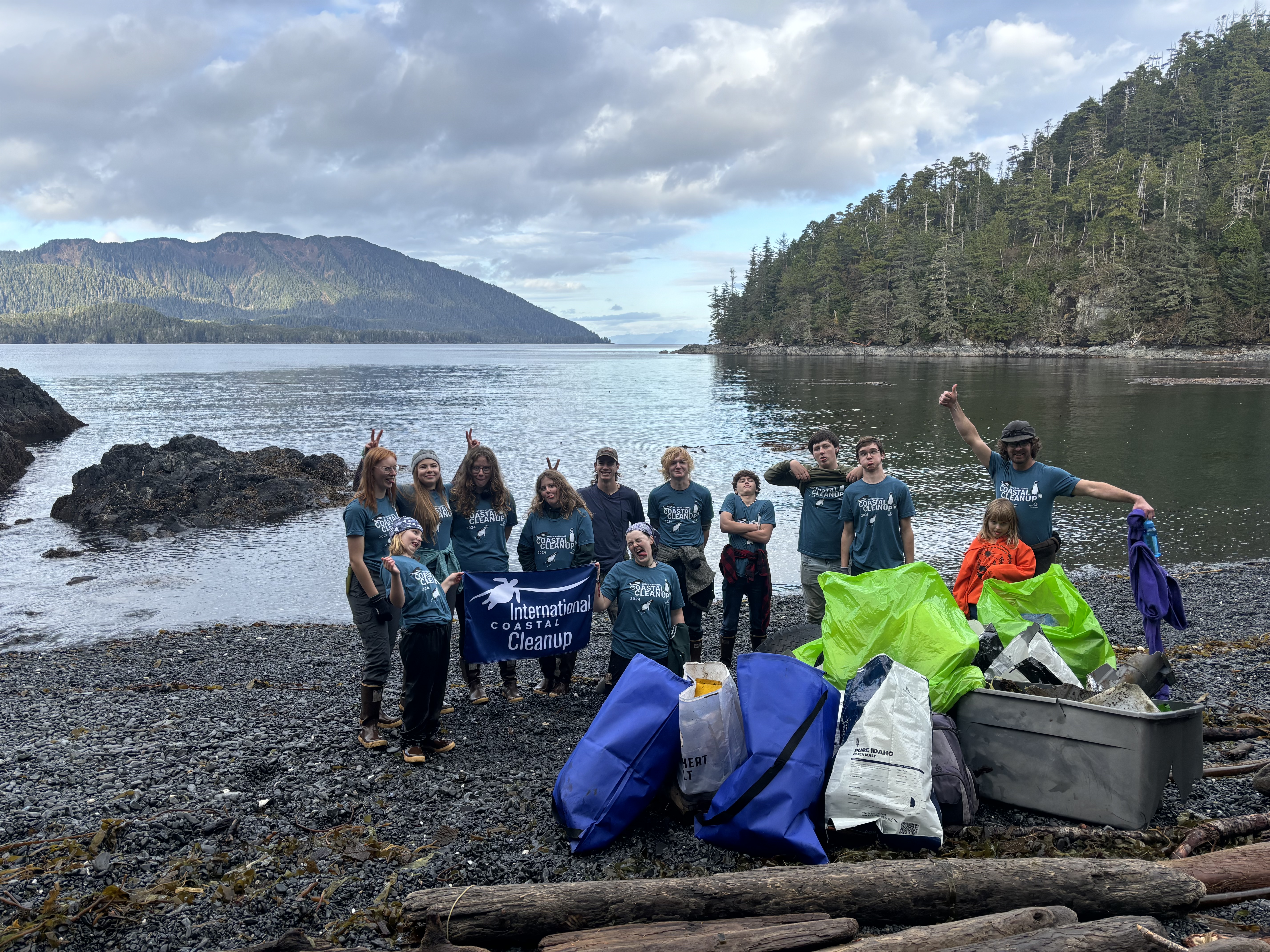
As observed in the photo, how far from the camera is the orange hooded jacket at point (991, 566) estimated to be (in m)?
6.64

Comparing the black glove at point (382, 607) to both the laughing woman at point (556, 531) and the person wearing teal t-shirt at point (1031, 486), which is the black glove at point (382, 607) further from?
the person wearing teal t-shirt at point (1031, 486)

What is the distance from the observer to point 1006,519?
265 inches

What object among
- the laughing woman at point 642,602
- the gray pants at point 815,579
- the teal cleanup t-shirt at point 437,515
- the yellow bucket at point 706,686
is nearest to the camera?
the yellow bucket at point 706,686

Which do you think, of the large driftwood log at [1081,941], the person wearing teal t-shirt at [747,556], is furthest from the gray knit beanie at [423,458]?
the large driftwood log at [1081,941]

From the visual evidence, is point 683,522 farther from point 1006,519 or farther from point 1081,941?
point 1081,941

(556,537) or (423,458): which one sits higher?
(423,458)

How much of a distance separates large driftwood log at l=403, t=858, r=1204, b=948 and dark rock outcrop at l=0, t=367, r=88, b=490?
124ft

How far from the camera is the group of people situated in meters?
5.81

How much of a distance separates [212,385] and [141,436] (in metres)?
40.9

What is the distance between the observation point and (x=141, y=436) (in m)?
37.8

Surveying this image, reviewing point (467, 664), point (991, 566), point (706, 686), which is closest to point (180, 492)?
point (467, 664)

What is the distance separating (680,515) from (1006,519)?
3000 mm

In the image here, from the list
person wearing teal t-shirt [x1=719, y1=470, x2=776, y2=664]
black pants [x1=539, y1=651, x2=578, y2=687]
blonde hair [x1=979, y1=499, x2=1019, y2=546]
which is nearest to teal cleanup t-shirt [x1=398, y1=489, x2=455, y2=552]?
black pants [x1=539, y1=651, x2=578, y2=687]

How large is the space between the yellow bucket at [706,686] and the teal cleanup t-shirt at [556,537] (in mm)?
2680
